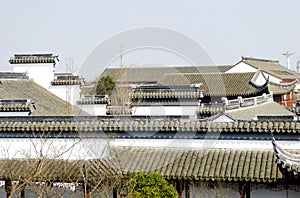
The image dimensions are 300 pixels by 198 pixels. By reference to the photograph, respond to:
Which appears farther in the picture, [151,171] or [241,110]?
[241,110]

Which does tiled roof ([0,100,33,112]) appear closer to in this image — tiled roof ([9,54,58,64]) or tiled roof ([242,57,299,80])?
tiled roof ([9,54,58,64])

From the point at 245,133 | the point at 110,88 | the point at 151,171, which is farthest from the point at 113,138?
the point at 110,88

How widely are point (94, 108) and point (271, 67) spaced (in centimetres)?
3567

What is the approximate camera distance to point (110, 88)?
103ft

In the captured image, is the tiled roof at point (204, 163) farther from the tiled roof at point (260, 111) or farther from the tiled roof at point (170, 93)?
the tiled roof at point (260, 111)

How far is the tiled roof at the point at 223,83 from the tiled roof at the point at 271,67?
11.4m

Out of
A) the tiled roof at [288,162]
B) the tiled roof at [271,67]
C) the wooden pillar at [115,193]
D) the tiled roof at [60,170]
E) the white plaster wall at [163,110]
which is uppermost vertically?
the tiled roof at [271,67]

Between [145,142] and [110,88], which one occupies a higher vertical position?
[110,88]

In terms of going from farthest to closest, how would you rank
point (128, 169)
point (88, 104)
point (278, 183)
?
point (88, 104), point (128, 169), point (278, 183)

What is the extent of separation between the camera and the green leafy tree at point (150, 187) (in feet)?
26.0

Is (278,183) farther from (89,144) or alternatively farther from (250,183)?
(89,144)

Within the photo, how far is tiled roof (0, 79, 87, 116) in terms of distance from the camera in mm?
15163

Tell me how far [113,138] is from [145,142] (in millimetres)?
660

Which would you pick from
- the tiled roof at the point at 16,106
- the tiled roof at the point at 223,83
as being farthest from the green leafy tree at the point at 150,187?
the tiled roof at the point at 223,83
